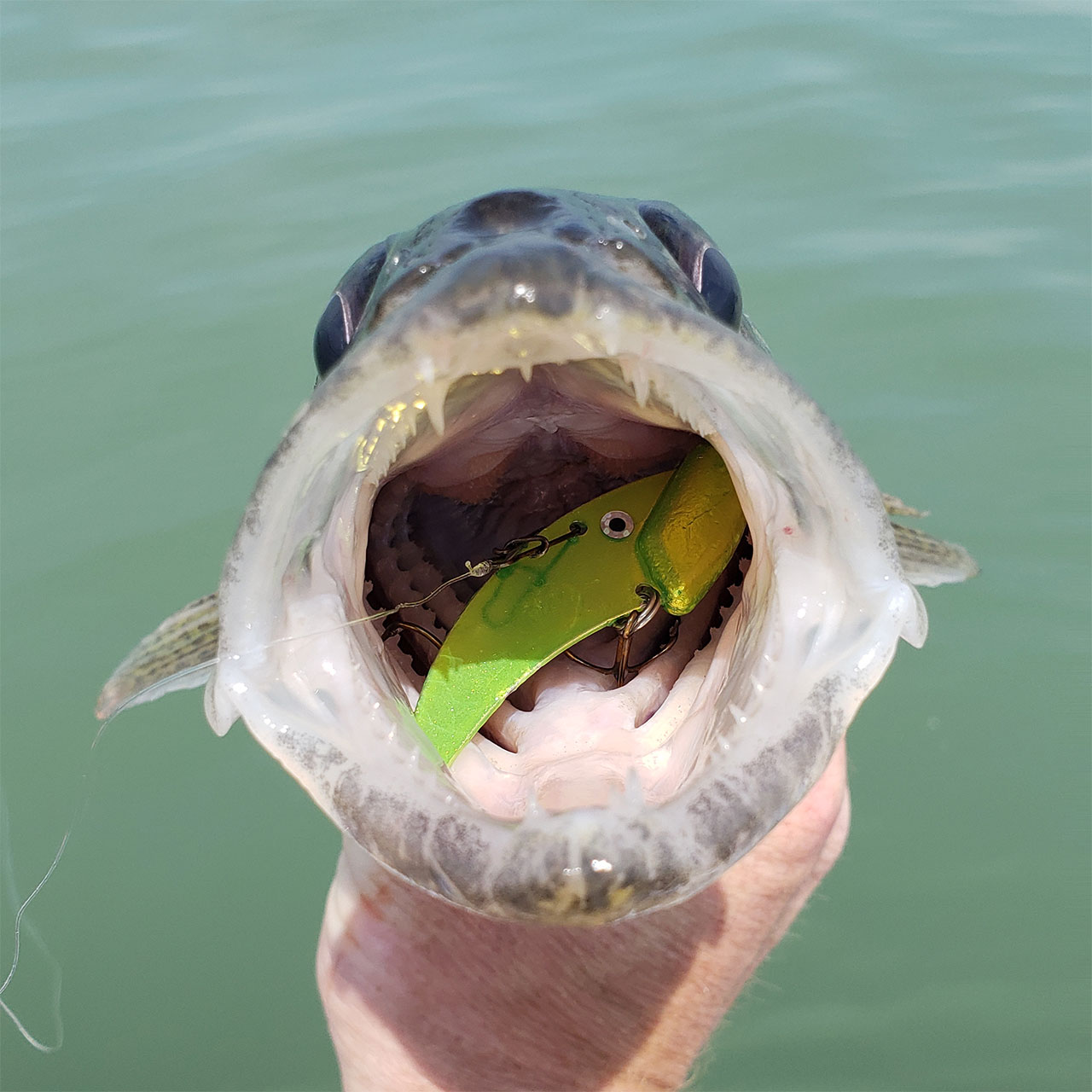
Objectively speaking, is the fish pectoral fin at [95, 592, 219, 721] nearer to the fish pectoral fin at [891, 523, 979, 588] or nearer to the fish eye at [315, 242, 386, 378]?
the fish eye at [315, 242, 386, 378]

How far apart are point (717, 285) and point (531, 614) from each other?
0.72 meters

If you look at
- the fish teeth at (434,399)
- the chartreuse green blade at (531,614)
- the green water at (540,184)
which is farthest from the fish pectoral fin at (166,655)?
the green water at (540,184)

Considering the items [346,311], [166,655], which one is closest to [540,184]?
[346,311]

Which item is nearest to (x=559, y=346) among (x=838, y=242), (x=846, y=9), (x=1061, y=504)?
(x=1061, y=504)

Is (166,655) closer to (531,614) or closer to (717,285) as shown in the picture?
(531,614)

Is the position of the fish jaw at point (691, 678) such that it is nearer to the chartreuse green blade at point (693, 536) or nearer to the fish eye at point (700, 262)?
the chartreuse green blade at point (693, 536)

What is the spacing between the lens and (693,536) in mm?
2113

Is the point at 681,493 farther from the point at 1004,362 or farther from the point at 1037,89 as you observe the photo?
the point at 1037,89

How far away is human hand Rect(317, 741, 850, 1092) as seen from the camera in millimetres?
2439

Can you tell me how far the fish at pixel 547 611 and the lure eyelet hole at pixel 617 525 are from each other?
0.01 m

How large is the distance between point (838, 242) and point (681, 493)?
4.65 meters

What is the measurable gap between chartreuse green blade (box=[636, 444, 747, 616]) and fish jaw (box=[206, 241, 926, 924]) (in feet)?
0.39

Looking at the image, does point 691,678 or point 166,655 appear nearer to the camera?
point 691,678

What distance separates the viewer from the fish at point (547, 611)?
1515 millimetres
